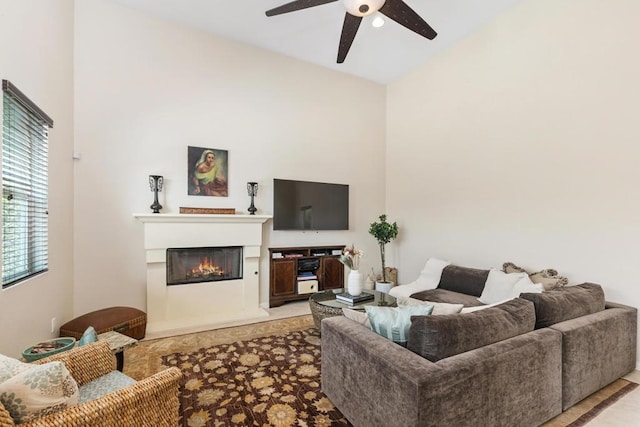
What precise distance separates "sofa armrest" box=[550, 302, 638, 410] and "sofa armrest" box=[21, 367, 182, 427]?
239cm

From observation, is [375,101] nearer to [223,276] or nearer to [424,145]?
[424,145]

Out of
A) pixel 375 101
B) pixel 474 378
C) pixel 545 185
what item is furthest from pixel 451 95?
pixel 474 378

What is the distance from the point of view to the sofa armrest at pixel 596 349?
205 cm

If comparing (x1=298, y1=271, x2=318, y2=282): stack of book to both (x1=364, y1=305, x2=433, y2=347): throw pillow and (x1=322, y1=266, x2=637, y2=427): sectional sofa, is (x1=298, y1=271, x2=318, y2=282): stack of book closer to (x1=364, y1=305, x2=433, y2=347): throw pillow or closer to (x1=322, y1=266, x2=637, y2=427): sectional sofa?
(x1=322, y1=266, x2=637, y2=427): sectional sofa

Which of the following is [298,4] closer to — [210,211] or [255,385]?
[210,211]

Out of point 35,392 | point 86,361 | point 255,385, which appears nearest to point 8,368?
point 35,392

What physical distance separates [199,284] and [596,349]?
4.17m

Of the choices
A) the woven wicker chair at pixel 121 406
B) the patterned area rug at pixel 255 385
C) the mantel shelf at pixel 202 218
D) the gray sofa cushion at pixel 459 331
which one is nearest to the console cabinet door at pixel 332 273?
the mantel shelf at pixel 202 218

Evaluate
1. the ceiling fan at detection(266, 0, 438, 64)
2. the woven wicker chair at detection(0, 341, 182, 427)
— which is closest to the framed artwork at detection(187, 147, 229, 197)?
the ceiling fan at detection(266, 0, 438, 64)

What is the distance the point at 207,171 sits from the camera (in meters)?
4.30

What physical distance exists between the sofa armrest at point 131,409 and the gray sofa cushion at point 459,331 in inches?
49.7

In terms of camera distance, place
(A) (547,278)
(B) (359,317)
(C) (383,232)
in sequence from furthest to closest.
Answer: (C) (383,232) < (A) (547,278) < (B) (359,317)

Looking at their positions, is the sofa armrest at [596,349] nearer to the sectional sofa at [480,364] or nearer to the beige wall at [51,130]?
the sectional sofa at [480,364]

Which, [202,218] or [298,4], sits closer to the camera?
[298,4]
